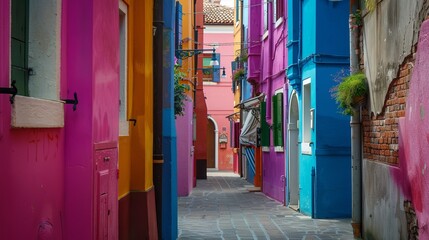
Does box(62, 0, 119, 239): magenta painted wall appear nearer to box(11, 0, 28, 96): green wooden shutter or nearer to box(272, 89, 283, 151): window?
box(11, 0, 28, 96): green wooden shutter

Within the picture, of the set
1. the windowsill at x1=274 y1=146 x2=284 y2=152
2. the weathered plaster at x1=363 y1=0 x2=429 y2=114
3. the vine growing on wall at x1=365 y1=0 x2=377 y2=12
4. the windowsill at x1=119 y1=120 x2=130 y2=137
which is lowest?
the windowsill at x1=274 y1=146 x2=284 y2=152

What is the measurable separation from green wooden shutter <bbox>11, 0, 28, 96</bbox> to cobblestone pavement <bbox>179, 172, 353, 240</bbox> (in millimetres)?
7801

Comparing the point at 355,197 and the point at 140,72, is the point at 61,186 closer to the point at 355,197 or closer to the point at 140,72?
the point at 140,72

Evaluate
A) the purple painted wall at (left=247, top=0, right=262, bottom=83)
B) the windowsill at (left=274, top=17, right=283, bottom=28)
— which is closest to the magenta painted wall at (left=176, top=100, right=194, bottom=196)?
the purple painted wall at (left=247, top=0, right=262, bottom=83)

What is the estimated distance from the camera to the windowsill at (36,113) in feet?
14.0

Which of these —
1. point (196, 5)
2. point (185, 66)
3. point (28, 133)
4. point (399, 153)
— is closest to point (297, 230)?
point (399, 153)

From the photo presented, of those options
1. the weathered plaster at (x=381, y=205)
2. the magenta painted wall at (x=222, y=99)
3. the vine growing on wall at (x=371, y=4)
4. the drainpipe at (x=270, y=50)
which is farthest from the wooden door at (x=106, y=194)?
the magenta painted wall at (x=222, y=99)

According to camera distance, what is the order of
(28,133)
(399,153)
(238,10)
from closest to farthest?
(28,133)
(399,153)
(238,10)

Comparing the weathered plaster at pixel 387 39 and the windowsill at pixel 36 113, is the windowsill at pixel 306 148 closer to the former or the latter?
the weathered plaster at pixel 387 39

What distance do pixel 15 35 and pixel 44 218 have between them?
1.32 meters

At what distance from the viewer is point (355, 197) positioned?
11523mm

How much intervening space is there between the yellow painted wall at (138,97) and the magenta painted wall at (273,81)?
10414 millimetres

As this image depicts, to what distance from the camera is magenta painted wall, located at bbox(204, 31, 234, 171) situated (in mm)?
48031

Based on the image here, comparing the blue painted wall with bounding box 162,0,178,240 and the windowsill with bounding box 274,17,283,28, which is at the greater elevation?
the windowsill with bounding box 274,17,283,28
